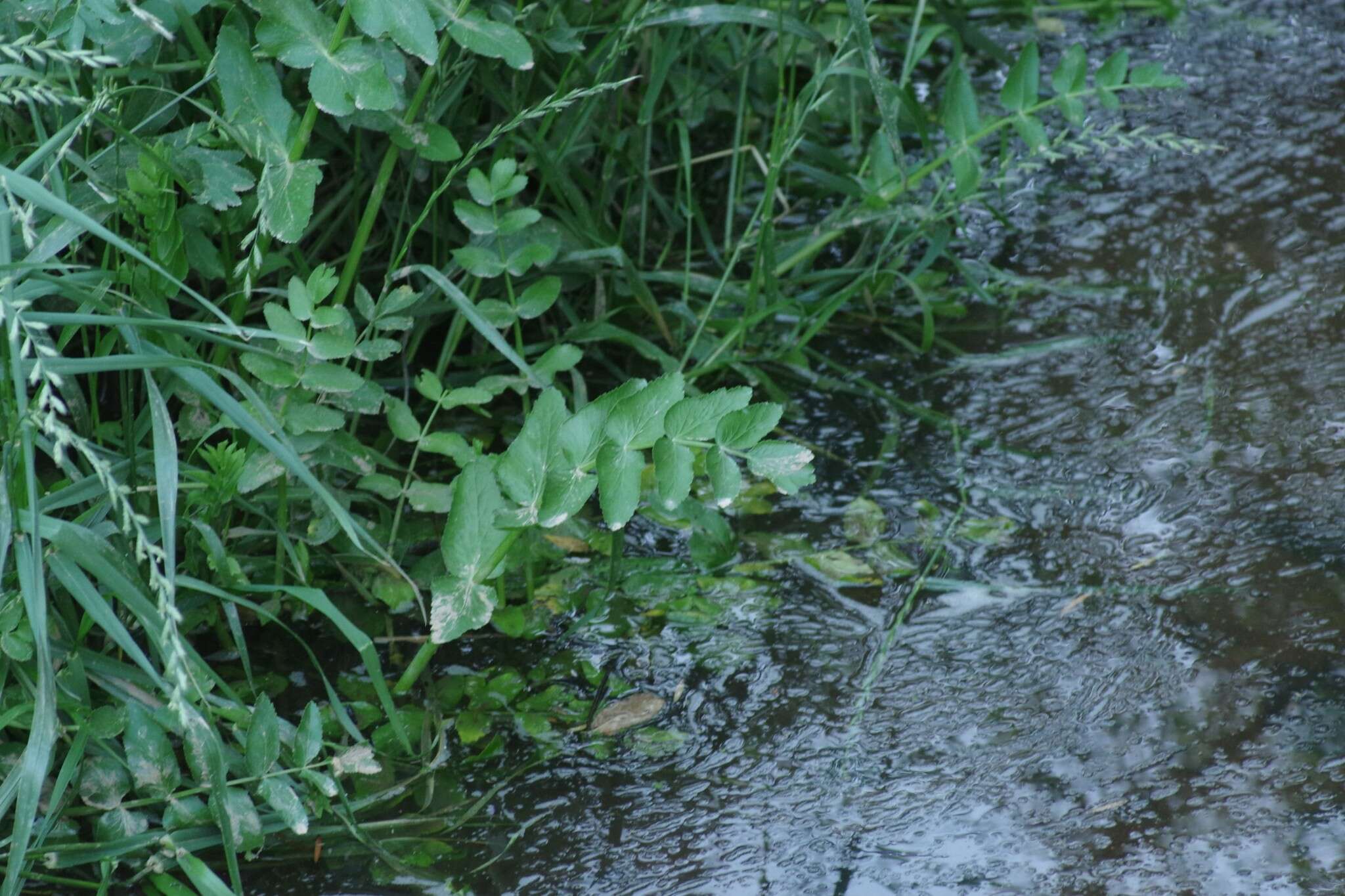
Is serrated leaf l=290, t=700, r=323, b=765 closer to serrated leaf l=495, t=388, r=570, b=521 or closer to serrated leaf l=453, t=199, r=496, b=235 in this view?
serrated leaf l=495, t=388, r=570, b=521

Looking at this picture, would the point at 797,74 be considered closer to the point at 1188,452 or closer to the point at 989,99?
the point at 989,99

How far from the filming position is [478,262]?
189cm

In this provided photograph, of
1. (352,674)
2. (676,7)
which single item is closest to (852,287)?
(676,7)

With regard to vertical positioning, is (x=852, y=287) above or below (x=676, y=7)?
below

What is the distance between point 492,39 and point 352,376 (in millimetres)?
425

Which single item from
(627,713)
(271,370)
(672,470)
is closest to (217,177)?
(271,370)

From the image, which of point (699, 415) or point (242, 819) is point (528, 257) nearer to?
point (699, 415)

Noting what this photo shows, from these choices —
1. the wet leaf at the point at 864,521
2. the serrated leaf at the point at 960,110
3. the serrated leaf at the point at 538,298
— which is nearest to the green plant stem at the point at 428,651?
the serrated leaf at the point at 538,298

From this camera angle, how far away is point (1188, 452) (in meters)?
2.07

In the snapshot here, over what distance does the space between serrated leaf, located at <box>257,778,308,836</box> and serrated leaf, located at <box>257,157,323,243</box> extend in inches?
22.9

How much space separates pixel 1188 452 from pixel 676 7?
1.04 meters

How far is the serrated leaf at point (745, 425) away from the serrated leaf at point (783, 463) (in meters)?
0.01

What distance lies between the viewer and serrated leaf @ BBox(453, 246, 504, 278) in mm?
1882

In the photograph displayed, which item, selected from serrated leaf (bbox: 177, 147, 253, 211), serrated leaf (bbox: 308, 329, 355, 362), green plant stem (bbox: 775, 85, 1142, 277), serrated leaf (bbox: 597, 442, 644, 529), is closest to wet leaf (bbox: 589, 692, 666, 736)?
serrated leaf (bbox: 597, 442, 644, 529)
